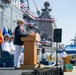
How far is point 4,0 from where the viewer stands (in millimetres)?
48531

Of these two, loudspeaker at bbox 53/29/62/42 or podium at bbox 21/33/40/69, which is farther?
loudspeaker at bbox 53/29/62/42

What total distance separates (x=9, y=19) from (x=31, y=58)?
147ft

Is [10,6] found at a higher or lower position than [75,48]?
higher

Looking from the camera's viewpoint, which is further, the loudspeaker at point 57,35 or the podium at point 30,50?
the loudspeaker at point 57,35

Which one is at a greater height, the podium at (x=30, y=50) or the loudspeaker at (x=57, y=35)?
the loudspeaker at (x=57, y=35)

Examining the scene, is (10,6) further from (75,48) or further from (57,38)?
(57,38)

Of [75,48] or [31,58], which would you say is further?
[75,48]

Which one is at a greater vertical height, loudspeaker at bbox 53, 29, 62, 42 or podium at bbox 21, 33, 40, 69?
loudspeaker at bbox 53, 29, 62, 42

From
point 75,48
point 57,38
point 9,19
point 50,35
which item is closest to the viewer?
point 57,38

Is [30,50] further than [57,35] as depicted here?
No

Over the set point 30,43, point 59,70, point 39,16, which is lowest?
point 59,70

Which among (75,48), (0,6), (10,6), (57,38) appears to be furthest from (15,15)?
(57,38)

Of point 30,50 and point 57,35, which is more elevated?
point 57,35

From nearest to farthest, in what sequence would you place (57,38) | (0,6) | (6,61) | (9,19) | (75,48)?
(6,61)
(57,38)
(75,48)
(0,6)
(9,19)
